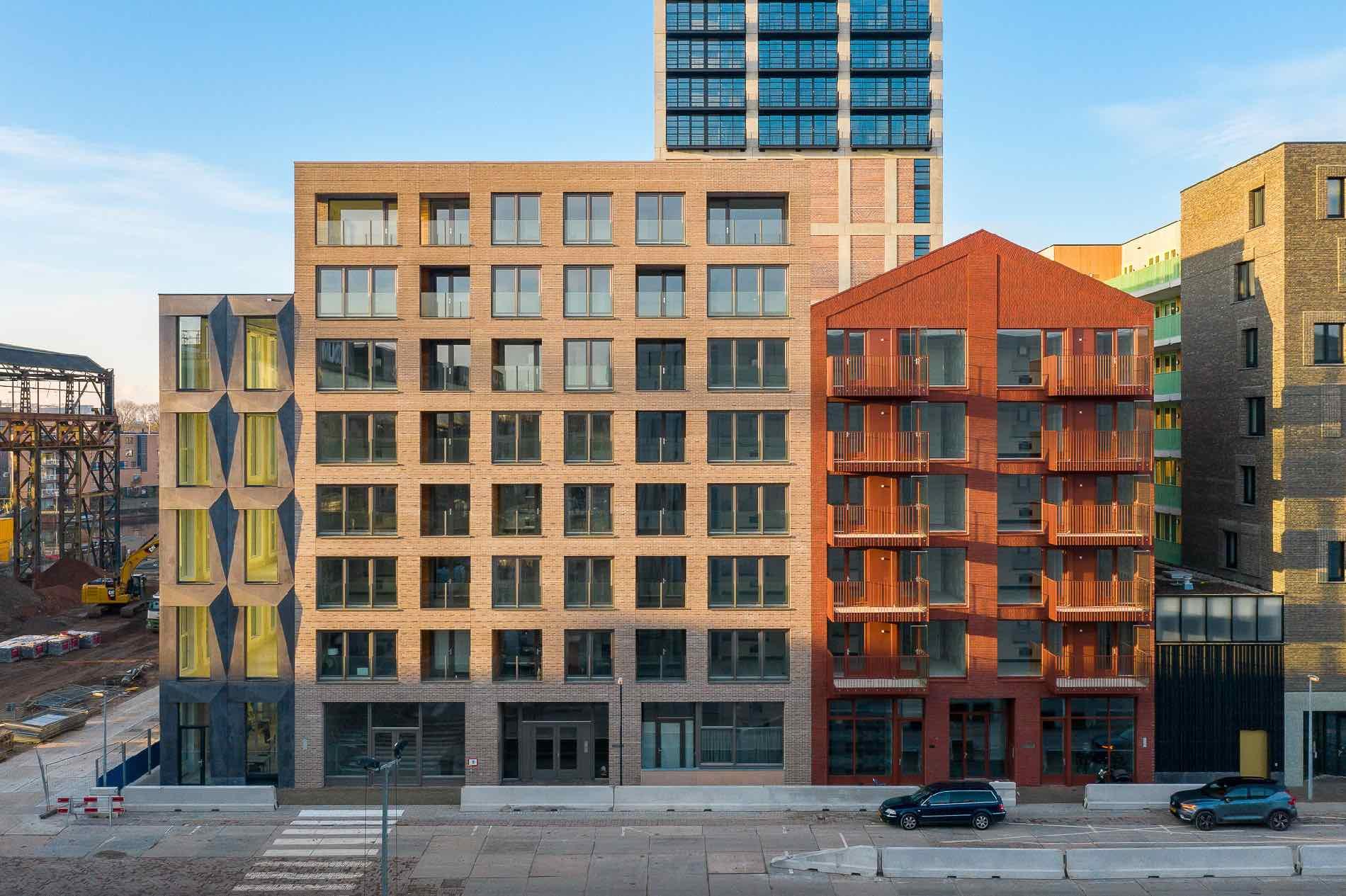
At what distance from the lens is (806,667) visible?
3528 centimetres

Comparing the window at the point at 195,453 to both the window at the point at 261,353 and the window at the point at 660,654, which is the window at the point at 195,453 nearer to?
the window at the point at 261,353

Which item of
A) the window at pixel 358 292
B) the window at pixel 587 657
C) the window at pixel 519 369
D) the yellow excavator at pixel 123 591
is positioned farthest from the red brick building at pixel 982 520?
the yellow excavator at pixel 123 591

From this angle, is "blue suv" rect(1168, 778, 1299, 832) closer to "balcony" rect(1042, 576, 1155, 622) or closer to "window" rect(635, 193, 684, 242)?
"balcony" rect(1042, 576, 1155, 622)

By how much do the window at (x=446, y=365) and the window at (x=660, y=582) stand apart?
33.8 feet

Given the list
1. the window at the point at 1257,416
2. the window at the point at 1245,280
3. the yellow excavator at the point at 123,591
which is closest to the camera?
the window at the point at 1257,416

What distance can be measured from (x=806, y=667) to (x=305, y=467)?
21.7 meters

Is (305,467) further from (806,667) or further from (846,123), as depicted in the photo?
(846,123)

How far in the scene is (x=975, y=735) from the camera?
3556cm

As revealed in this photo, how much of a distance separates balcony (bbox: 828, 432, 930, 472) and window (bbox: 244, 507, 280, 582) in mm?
22640

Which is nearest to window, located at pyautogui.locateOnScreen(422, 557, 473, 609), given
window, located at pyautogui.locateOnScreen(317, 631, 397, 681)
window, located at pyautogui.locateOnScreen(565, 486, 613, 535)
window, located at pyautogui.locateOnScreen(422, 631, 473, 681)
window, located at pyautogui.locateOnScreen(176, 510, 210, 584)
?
window, located at pyautogui.locateOnScreen(422, 631, 473, 681)

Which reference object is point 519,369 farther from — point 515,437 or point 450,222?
point 450,222

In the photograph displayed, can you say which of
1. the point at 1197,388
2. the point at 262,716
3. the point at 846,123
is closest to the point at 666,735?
the point at 262,716

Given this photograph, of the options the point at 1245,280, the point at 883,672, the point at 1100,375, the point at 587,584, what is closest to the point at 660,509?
the point at 587,584

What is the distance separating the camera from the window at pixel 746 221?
117 feet
